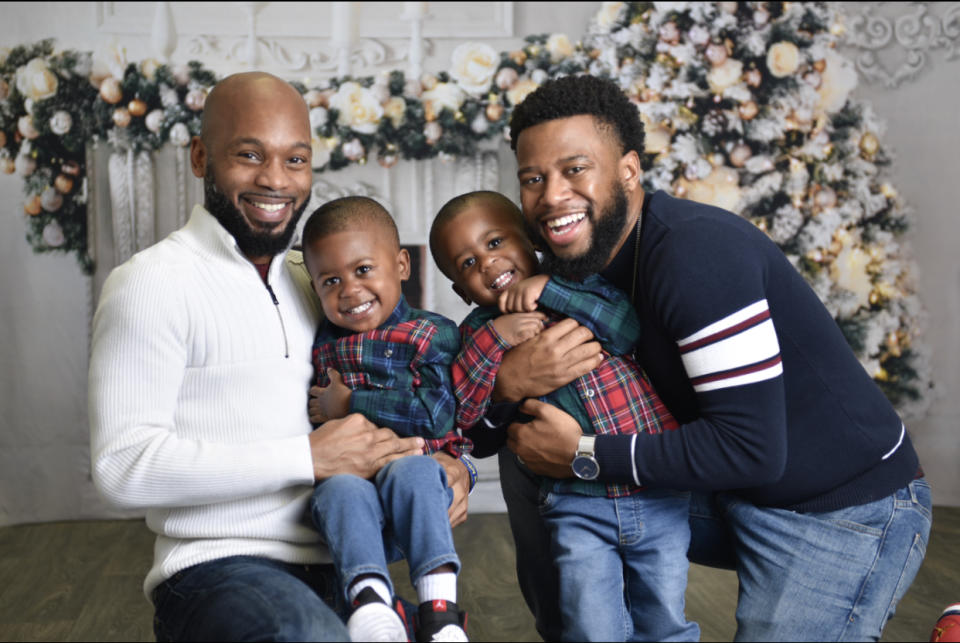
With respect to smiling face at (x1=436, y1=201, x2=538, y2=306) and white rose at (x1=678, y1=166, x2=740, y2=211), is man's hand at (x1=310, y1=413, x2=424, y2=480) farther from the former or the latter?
white rose at (x1=678, y1=166, x2=740, y2=211)

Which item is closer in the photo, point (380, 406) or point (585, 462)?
point (585, 462)

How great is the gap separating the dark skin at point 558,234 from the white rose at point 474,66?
254 centimetres

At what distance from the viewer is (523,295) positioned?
1805 mm

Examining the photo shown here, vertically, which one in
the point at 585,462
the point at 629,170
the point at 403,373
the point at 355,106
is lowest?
the point at 585,462

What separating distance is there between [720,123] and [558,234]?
9.18ft

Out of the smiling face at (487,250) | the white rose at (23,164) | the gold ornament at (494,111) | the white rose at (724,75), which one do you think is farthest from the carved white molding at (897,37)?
the white rose at (23,164)

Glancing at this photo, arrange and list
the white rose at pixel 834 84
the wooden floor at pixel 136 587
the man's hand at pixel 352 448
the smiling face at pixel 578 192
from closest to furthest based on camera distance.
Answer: the man's hand at pixel 352 448
the smiling face at pixel 578 192
the wooden floor at pixel 136 587
the white rose at pixel 834 84

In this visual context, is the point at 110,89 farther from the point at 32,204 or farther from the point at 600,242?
the point at 600,242

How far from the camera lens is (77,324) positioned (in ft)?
13.8

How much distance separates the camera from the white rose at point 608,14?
427cm

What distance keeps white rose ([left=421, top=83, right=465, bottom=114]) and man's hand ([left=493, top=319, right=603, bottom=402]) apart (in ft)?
8.73

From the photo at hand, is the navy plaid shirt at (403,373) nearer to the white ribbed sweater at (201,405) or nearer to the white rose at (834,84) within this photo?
the white ribbed sweater at (201,405)

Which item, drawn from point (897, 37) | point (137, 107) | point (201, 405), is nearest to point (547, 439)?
point (201, 405)

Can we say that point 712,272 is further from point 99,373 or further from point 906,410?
point 906,410
